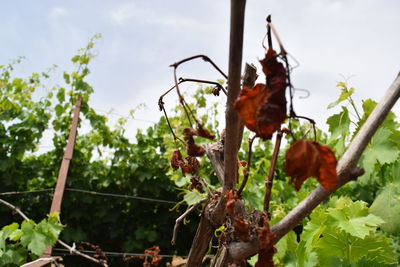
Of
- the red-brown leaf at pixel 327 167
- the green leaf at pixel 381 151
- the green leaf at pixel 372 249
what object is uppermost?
the green leaf at pixel 381 151

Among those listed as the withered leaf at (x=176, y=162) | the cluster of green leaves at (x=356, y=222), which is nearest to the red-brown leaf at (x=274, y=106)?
the withered leaf at (x=176, y=162)

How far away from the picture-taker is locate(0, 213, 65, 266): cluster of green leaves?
3.20 meters

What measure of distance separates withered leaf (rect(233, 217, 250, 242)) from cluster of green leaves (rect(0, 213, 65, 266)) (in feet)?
8.91

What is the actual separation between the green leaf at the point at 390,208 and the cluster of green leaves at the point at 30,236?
7.82 feet

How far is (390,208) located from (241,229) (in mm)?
1281

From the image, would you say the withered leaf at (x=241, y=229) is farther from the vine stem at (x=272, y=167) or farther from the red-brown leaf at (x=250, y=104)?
the red-brown leaf at (x=250, y=104)

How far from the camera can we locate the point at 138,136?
5797mm

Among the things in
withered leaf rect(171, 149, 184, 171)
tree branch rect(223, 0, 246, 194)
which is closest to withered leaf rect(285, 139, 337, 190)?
tree branch rect(223, 0, 246, 194)

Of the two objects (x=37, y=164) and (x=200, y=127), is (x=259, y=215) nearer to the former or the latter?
(x=200, y=127)

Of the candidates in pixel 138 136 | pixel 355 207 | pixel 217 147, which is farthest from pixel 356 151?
pixel 138 136

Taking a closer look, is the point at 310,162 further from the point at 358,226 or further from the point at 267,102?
the point at 358,226

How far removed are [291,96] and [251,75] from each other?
0.35m

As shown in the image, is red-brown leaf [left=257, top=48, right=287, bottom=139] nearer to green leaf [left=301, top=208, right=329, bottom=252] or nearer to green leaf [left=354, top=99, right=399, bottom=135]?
green leaf [left=301, top=208, right=329, bottom=252]

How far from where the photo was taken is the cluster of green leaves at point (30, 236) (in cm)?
320
